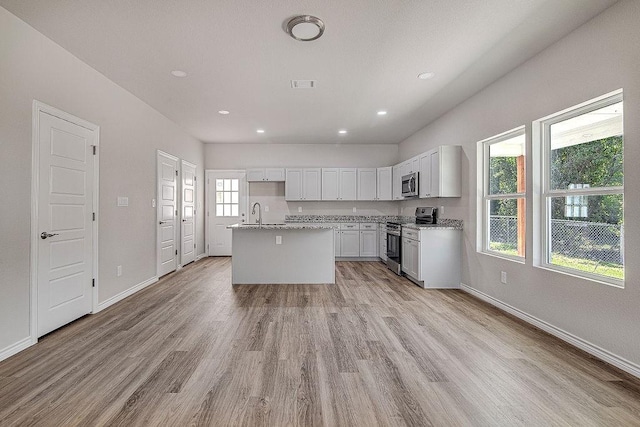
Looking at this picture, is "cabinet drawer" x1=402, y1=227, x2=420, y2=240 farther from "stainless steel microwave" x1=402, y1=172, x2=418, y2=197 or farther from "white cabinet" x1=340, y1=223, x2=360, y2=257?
"white cabinet" x1=340, y1=223, x2=360, y2=257

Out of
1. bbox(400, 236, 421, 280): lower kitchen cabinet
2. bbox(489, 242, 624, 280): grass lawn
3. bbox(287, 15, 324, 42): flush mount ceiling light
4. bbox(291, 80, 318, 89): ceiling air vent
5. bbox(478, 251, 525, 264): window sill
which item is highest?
bbox(291, 80, 318, 89): ceiling air vent

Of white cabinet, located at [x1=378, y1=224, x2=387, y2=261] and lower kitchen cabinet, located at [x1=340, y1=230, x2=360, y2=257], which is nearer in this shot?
white cabinet, located at [x1=378, y1=224, x2=387, y2=261]

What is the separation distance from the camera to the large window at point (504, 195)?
360cm

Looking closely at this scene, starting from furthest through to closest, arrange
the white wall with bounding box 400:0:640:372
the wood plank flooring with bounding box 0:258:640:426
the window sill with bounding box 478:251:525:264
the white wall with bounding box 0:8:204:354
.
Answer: the window sill with bounding box 478:251:525:264 < the white wall with bounding box 0:8:204:354 < the white wall with bounding box 400:0:640:372 < the wood plank flooring with bounding box 0:258:640:426

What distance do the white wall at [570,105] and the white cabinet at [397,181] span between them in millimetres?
2395

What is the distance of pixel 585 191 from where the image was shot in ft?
9.05

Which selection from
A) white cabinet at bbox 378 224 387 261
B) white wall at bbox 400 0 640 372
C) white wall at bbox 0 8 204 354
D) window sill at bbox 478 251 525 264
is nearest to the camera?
white wall at bbox 400 0 640 372

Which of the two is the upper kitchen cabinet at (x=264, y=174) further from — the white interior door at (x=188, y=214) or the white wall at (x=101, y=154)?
the white wall at (x=101, y=154)

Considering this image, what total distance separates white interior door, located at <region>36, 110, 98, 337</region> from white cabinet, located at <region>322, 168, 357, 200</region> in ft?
15.0

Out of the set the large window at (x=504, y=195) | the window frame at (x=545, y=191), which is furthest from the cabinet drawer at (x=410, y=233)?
the window frame at (x=545, y=191)

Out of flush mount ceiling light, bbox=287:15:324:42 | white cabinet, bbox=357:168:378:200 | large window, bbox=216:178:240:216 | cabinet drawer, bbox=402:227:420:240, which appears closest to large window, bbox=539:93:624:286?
cabinet drawer, bbox=402:227:420:240

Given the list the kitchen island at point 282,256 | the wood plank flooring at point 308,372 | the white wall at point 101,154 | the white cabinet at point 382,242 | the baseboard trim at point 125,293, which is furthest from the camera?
the white cabinet at point 382,242

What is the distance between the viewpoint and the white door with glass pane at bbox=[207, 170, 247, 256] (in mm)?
7496

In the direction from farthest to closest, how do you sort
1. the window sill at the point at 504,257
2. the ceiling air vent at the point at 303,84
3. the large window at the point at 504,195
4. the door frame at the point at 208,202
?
the door frame at the point at 208,202 < the ceiling air vent at the point at 303,84 < the large window at the point at 504,195 < the window sill at the point at 504,257
